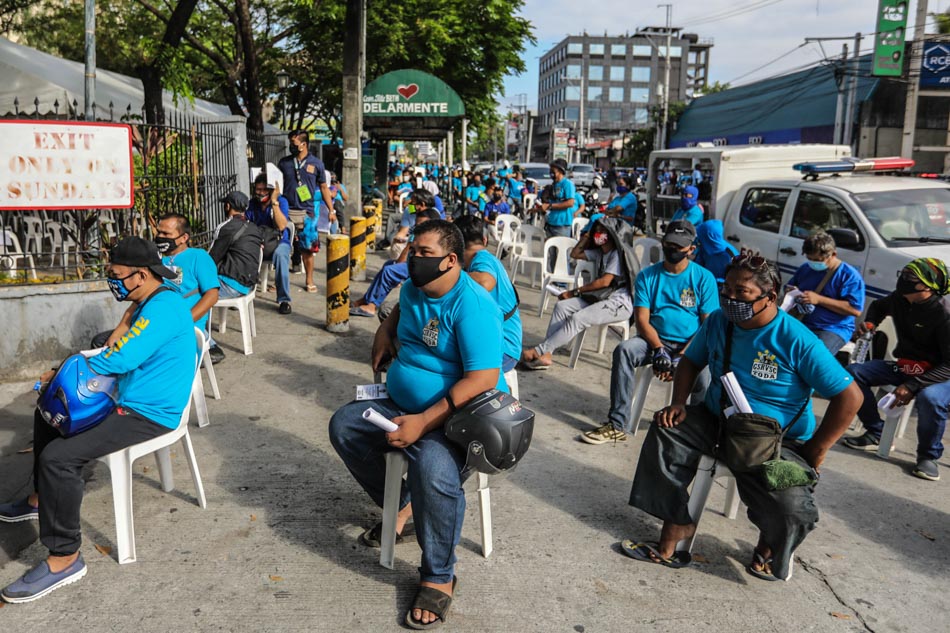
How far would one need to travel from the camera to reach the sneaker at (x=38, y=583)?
3279 millimetres

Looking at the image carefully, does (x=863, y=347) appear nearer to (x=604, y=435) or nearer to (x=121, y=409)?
(x=604, y=435)

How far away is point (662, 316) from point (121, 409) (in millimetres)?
3679

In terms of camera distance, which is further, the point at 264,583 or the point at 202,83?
the point at 202,83

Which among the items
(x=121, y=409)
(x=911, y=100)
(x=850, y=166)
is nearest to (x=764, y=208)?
(x=850, y=166)

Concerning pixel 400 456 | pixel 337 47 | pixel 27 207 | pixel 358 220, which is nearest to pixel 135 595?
pixel 400 456

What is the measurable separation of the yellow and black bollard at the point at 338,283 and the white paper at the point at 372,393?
4.42 m

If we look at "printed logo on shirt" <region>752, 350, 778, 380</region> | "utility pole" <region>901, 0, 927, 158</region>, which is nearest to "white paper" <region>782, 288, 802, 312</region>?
"printed logo on shirt" <region>752, 350, 778, 380</region>

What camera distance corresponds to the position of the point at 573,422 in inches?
235

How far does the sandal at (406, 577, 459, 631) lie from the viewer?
3201mm

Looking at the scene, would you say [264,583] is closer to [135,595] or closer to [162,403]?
[135,595]

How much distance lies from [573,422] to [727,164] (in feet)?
24.8

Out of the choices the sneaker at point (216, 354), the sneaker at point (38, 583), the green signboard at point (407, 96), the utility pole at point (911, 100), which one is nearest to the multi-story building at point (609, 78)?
the utility pole at point (911, 100)

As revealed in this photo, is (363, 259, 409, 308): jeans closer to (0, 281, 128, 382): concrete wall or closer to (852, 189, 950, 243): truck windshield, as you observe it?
(0, 281, 128, 382): concrete wall

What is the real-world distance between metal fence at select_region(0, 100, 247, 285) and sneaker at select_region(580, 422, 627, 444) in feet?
14.6
